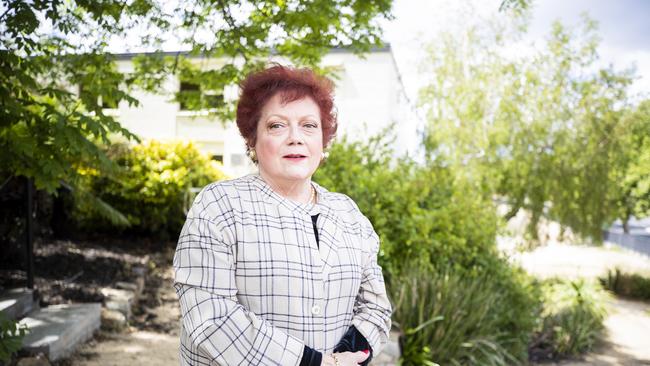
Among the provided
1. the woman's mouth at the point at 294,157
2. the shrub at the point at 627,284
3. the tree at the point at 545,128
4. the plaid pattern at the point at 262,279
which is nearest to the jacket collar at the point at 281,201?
the plaid pattern at the point at 262,279

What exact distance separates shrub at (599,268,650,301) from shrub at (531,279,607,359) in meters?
4.52

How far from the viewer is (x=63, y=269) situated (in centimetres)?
739

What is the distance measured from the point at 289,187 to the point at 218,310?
18.6 inches

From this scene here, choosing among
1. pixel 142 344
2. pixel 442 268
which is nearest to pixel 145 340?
pixel 142 344

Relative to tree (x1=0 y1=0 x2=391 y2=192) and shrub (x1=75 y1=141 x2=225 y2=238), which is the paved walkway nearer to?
tree (x1=0 y1=0 x2=391 y2=192)

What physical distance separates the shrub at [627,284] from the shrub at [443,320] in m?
10.6

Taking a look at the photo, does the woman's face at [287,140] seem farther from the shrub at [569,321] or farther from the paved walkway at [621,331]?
the shrub at [569,321]

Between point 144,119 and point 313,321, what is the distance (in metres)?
16.5

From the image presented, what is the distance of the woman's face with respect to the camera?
167 centimetres

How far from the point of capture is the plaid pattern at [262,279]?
1.49m

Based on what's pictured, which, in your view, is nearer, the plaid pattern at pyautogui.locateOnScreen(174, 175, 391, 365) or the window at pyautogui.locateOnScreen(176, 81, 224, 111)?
the plaid pattern at pyautogui.locateOnScreen(174, 175, 391, 365)

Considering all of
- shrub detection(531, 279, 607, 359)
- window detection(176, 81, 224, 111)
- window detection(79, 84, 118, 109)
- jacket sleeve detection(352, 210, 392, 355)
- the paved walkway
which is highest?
window detection(176, 81, 224, 111)

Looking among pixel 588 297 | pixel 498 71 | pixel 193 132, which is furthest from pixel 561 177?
pixel 193 132

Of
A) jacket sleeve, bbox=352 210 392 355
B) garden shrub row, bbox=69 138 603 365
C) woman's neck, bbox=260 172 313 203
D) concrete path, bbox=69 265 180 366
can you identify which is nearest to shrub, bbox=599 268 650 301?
garden shrub row, bbox=69 138 603 365
